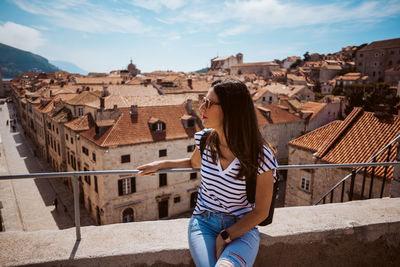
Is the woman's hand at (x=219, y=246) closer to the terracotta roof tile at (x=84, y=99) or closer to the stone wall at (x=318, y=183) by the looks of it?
the stone wall at (x=318, y=183)

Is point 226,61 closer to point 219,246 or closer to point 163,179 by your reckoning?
point 163,179

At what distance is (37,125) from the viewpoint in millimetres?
38594

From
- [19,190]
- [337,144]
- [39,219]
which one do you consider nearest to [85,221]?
[39,219]

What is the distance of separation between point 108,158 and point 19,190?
13446mm

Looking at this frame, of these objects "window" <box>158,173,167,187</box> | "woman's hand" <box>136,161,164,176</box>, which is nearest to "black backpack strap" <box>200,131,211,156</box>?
"woman's hand" <box>136,161,164,176</box>

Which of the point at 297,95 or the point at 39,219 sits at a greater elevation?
the point at 297,95

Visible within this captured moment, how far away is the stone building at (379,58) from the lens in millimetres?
76500

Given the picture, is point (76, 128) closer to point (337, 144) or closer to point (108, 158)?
point (108, 158)

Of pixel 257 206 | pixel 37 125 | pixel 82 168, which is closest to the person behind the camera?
pixel 257 206

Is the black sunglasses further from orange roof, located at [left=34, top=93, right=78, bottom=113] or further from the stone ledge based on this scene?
A: orange roof, located at [left=34, top=93, right=78, bottom=113]

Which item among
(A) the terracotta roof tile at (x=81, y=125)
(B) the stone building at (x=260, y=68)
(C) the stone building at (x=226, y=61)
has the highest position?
(C) the stone building at (x=226, y=61)

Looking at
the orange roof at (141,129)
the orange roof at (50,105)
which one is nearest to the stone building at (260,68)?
the orange roof at (50,105)

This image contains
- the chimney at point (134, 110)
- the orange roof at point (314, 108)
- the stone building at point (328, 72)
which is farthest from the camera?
the stone building at point (328, 72)

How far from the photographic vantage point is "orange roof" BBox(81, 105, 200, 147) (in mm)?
19422
